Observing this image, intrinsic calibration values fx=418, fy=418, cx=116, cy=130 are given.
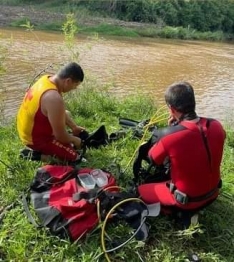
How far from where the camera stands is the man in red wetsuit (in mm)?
3387

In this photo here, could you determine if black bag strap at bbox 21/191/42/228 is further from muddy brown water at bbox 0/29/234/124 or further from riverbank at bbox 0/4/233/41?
riverbank at bbox 0/4/233/41

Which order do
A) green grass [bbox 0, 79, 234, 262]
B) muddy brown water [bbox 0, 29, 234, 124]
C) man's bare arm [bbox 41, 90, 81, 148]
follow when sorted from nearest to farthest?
green grass [bbox 0, 79, 234, 262] < man's bare arm [bbox 41, 90, 81, 148] < muddy brown water [bbox 0, 29, 234, 124]

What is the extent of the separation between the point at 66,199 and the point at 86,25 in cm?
3362

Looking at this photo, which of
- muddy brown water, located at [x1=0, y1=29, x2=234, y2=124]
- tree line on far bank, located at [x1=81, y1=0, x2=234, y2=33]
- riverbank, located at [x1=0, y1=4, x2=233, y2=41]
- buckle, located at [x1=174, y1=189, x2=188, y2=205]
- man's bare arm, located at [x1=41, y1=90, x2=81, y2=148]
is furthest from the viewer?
tree line on far bank, located at [x1=81, y1=0, x2=234, y2=33]

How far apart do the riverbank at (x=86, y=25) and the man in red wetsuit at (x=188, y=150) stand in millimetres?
27336

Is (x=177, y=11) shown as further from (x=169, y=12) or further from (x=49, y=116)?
(x=49, y=116)

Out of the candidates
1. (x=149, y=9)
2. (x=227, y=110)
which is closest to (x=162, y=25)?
(x=149, y=9)

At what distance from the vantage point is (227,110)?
1166 centimetres

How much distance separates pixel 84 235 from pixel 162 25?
138 ft

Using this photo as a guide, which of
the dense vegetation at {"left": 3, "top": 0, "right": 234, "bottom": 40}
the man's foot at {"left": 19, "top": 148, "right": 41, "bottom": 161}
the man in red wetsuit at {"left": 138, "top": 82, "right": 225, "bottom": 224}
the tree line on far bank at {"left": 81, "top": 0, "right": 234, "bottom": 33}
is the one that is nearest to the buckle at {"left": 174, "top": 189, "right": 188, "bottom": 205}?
the man in red wetsuit at {"left": 138, "top": 82, "right": 225, "bottom": 224}

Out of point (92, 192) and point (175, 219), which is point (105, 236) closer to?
point (92, 192)

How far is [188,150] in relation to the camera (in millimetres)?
3396

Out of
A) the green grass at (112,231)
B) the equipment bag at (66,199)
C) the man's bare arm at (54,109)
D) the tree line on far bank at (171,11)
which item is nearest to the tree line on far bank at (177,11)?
the tree line on far bank at (171,11)

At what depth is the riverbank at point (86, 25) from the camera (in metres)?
32.0
